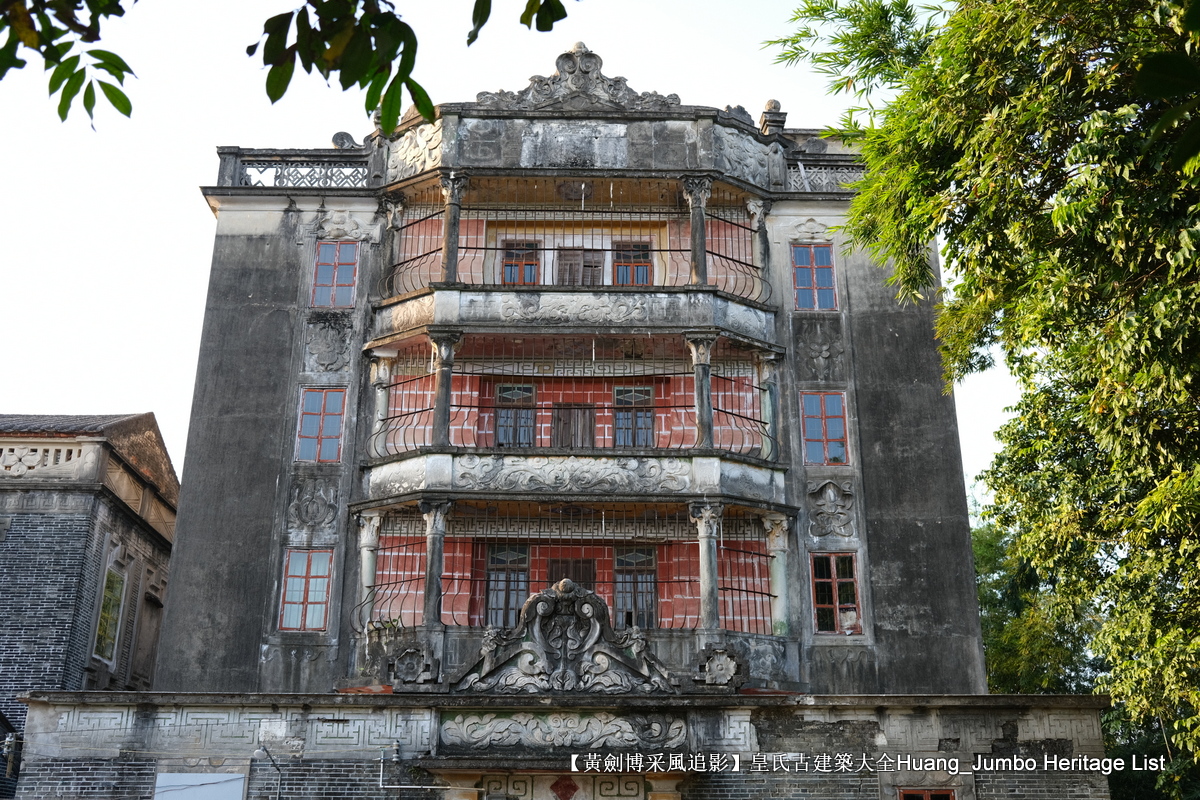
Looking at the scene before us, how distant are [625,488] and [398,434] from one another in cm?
437

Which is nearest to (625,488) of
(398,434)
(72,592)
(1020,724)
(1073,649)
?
(398,434)

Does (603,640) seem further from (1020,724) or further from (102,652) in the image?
(102,652)

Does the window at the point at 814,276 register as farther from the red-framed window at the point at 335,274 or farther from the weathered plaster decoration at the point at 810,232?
the red-framed window at the point at 335,274

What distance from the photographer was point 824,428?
847 inches

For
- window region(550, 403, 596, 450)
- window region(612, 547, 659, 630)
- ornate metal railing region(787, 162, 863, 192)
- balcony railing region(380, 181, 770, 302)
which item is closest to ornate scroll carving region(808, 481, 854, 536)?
window region(612, 547, 659, 630)

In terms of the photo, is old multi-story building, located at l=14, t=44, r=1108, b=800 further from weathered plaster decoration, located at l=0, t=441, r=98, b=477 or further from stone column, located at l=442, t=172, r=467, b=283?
weathered plaster decoration, located at l=0, t=441, r=98, b=477

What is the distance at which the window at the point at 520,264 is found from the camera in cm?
2219

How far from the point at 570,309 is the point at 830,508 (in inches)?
228

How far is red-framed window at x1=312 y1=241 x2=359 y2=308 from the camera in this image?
2216cm

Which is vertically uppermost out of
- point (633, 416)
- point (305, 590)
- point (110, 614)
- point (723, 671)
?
point (633, 416)

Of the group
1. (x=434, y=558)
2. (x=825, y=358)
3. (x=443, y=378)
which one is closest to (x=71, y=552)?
(x=434, y=558)

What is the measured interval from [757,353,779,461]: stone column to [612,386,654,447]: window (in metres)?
2.02

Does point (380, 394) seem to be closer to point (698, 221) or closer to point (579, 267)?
point (579, 267)

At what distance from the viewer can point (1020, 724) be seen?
49.2 ft
